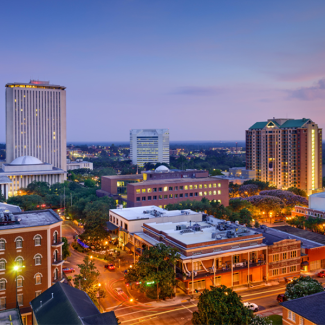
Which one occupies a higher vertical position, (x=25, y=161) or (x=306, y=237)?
(x=25, y=161)

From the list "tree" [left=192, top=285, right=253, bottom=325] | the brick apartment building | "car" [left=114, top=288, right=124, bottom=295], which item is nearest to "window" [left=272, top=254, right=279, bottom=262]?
"tree" [left=192, top=285, right=253, bottom=325]

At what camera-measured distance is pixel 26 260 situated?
4034 cm

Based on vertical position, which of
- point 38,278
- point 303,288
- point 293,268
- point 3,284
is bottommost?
point 293,268

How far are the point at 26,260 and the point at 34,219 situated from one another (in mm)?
6667

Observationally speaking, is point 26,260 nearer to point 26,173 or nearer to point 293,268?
point 293,268

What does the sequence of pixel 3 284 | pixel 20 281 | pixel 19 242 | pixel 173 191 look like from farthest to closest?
1. pixel 173 191
2. pixel 19 242
3. pixel 20 281
4. pixel 3 284

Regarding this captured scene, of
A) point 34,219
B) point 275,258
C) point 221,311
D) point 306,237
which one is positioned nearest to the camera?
point 221,311

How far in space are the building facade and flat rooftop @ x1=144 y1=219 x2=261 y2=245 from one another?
3358cm

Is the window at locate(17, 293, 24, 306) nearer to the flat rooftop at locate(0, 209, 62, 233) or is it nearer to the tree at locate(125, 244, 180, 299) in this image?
the flat rooftop at locate(0, 209, 62, 233)

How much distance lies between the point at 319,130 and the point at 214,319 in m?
142

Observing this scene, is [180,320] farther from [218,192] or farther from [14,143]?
[14,143]

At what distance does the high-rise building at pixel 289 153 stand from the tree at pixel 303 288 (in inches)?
4531

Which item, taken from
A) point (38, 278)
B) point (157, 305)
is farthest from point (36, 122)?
point (157, 305)

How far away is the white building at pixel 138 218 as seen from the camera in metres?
67.2
